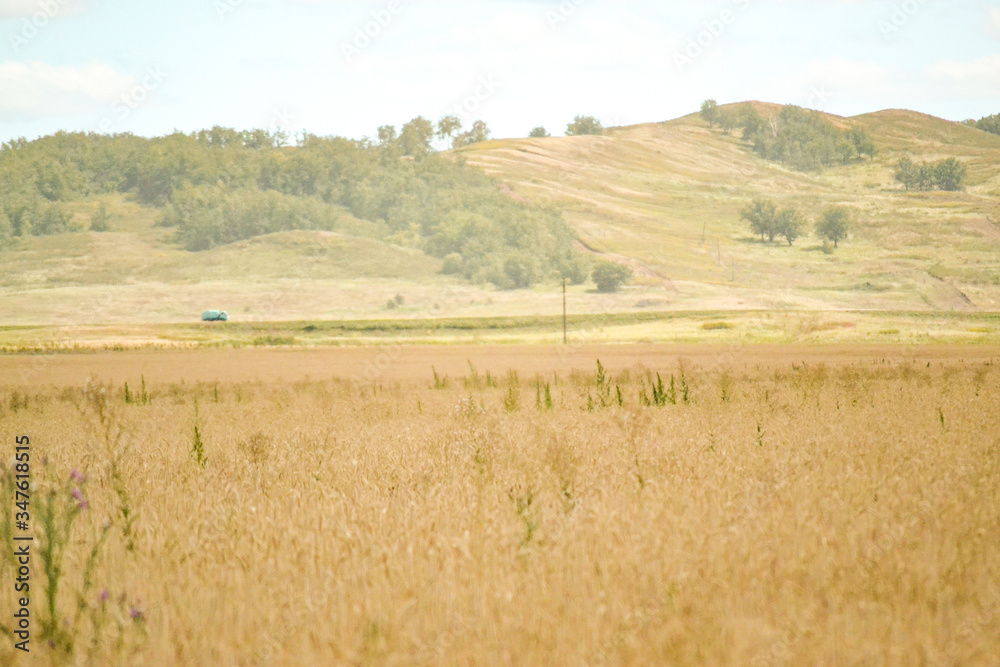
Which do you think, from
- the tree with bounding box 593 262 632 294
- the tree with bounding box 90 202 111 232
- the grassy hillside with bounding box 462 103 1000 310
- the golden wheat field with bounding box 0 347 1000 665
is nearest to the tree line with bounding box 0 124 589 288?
the tree with bounding box 90 202 111 232

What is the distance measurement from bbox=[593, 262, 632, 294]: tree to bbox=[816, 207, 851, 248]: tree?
141ft

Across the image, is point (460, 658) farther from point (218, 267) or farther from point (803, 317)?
point (218, 267)

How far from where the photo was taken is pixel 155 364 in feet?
140

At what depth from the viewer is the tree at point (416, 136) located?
568 ft

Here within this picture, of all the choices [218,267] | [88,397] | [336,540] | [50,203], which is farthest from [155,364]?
[50,203]

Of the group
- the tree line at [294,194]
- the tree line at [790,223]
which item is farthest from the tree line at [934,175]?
the tree line at [294,194]

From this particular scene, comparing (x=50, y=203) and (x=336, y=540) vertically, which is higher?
(x=50, y=203)

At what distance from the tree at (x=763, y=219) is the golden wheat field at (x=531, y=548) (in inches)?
5178

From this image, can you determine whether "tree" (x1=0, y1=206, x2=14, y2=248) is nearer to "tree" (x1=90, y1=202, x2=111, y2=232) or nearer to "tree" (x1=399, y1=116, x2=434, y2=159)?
"tree" (x1=90, y1=202, x2=111, y2=232)

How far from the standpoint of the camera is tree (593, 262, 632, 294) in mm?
104250

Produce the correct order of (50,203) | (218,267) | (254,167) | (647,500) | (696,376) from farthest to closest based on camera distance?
(254,167) < (50,203) < (218,267) < (696,376) < (647,500)

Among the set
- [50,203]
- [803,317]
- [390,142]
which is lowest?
[803,317]

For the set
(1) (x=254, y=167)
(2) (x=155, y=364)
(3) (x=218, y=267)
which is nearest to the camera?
(2) (x=155, y=364)

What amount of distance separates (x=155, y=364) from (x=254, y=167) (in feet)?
367
